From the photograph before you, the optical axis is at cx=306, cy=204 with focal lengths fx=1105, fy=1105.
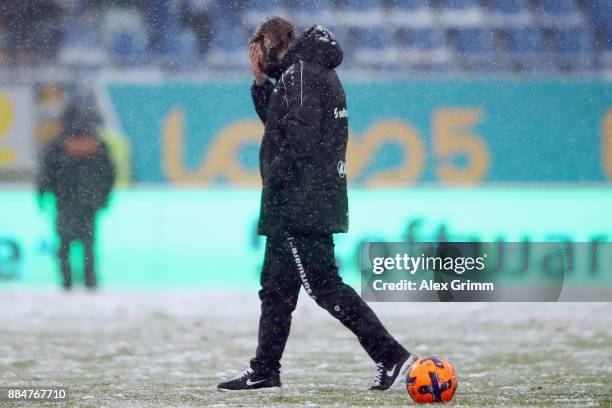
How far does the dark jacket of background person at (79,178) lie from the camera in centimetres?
876

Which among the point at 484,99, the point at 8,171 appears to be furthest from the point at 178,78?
the point at 484,99

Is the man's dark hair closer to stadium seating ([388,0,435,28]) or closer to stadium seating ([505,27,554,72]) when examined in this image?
stadium seating ([505,27,554,72])

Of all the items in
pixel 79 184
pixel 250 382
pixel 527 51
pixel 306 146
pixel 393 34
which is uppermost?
pixel 393 34

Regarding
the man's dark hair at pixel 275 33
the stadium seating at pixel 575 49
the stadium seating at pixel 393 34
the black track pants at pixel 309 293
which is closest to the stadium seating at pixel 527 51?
the stadium seating at pixel 393 34

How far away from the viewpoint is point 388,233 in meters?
8.87

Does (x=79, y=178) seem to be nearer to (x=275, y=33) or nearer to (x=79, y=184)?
(x=79, y=184)

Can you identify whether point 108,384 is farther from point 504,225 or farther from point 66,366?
point 504,225

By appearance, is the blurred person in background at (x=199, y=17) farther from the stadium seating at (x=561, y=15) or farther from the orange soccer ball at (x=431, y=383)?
the orange soccer ball at (x=431, y=383)

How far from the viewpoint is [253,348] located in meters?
5.43

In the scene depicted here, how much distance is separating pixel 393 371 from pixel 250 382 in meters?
0.49

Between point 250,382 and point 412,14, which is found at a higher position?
point 412,14

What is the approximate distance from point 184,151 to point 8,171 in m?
1.67

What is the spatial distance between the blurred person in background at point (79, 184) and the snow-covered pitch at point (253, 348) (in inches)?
20.2

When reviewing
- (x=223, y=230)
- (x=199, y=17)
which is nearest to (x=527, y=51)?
(x=199, y=17)
